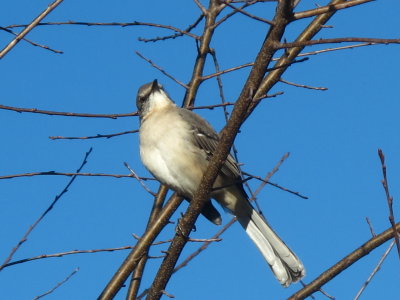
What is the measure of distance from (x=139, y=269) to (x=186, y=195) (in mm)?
747

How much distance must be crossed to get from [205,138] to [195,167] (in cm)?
27

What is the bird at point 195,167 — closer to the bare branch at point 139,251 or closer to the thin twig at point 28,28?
the bare branch at point 139,251

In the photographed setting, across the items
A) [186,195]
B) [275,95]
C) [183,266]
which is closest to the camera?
[275,95]

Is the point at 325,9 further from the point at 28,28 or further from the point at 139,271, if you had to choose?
the point at 139,271

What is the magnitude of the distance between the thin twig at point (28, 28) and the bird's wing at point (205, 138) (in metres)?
1.85

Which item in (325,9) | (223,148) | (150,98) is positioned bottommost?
(325,9)

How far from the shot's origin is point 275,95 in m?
3.51

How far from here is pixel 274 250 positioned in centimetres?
489

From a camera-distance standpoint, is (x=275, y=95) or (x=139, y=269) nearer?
(x=275, y=95)

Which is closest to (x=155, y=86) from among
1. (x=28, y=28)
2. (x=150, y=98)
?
(x=150, y=98)

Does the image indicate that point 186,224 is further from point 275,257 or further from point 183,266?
point 275,257

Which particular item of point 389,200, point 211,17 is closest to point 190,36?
point 211,17

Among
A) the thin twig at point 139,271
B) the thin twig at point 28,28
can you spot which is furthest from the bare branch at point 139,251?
the thin twig at point 28,28

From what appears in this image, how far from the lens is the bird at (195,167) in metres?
4.93
